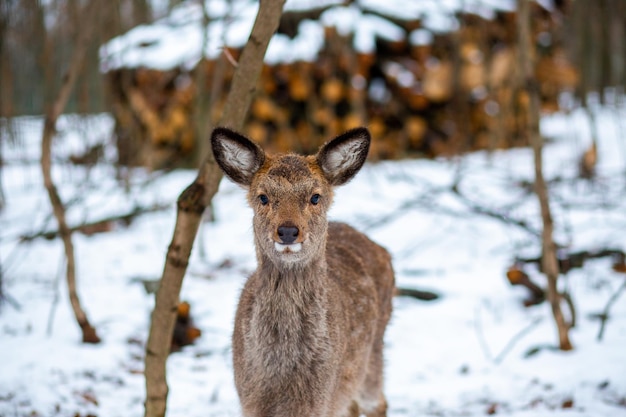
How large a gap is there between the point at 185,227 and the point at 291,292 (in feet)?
2.16

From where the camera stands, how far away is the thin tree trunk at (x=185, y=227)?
350 centimetres

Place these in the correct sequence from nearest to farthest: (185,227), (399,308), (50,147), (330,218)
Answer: (185,227), (330,218), (50,147), (399,308)

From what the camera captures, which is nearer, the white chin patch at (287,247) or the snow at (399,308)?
the white chin patch at (287,247)

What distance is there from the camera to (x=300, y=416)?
3.46 metres

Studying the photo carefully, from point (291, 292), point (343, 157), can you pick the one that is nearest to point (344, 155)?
point (343, 157)

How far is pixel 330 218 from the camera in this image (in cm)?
457

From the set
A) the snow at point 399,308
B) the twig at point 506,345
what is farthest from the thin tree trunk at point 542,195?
the twig at point 506,345

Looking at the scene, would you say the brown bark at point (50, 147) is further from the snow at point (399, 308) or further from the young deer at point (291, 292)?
the young deer at point (291, 292)

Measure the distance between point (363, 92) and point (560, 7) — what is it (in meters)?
4.28

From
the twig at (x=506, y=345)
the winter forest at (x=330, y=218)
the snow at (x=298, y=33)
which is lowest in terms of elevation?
the twig at (x=506, y=345)

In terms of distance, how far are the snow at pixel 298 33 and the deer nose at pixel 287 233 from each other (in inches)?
310

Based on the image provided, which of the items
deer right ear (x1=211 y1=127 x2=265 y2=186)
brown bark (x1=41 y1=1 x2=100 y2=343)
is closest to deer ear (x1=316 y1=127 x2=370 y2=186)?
deer right ear (x1=211 y1=127 x2=265 y2=186)

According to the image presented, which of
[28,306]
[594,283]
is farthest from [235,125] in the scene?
[594,283]

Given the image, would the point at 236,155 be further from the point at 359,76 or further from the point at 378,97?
the point at 378,97
